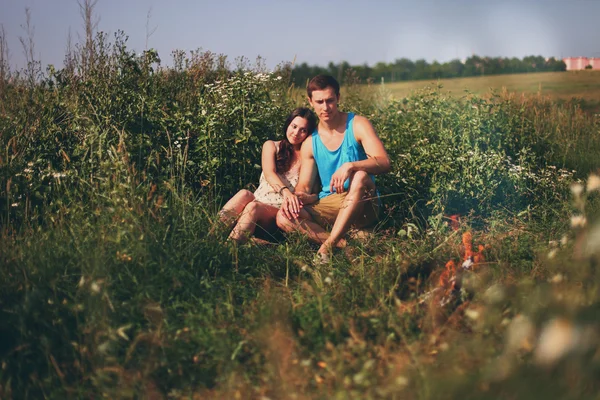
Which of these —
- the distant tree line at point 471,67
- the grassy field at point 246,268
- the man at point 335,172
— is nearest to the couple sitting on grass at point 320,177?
the man at point 335,172

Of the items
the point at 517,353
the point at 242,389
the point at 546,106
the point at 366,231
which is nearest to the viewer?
the point at 517,353

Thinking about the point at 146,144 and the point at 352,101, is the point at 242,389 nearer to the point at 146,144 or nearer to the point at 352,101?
the point at 146,144

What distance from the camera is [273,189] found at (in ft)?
15.7

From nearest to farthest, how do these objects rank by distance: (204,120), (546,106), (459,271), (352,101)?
1. (459,271)
2. (204,120)
3. (352,101)
4. (546,106)

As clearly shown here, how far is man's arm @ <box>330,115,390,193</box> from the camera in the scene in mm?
4320

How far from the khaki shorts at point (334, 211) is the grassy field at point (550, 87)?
9.32ft

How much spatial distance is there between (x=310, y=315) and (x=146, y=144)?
7.59 ft

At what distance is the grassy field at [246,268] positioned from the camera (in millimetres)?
2328

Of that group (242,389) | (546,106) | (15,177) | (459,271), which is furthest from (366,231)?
(546,106)

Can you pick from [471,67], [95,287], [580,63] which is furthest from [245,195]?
[471,67]

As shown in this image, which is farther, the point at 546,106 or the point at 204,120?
the point at 546,106

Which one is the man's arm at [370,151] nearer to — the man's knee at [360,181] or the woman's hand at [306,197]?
the man's knee at [360,181]

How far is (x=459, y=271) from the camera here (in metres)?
3.38

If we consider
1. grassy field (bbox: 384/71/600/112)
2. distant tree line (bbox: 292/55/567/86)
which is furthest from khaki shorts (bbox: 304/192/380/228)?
distant tree line (bbox: 292/55/567/86)
